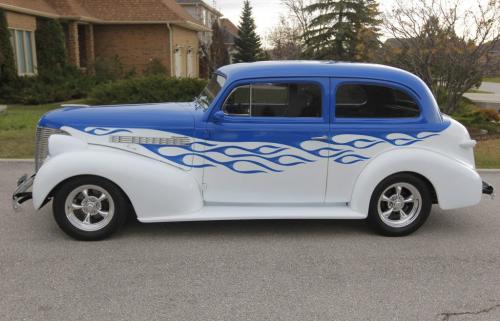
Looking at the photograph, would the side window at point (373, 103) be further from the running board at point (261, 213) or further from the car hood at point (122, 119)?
the car hood at point (122, 119)

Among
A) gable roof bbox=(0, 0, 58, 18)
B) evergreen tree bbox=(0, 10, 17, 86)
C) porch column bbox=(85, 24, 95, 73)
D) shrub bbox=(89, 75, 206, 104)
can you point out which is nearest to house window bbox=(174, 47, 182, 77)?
porch column bbox=(85, 24, 95, 73)

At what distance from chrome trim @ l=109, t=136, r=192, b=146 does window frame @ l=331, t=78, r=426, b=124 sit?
1601mm

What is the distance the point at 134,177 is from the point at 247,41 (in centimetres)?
4480

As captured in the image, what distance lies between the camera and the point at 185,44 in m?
28.4

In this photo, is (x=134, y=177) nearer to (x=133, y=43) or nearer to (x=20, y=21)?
(x=20, y=21)

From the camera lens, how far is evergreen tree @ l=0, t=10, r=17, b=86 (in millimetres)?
Result: 16719

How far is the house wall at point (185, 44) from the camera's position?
26.0 m

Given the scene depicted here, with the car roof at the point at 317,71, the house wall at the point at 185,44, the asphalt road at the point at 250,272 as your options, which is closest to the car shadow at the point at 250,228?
the asphalt road at the point at 250,272

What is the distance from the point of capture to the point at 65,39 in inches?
849

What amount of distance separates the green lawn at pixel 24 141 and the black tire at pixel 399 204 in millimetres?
4188

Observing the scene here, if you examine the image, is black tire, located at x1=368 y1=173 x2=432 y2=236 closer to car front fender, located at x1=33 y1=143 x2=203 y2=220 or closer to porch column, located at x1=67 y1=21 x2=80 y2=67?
car front fender, located at x1=33 y1=143 x2=203 y2=220

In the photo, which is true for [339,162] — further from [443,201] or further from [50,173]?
[50,173]

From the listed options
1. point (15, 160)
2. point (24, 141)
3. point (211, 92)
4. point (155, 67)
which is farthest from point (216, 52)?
point (211, 92)

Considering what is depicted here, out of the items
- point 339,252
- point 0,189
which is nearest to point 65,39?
point 0,189
